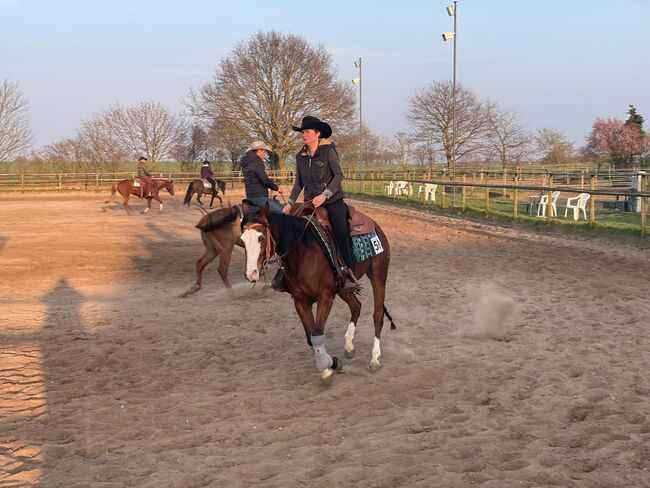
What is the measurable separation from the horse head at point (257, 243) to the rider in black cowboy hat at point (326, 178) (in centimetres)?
70

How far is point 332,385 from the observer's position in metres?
5.47

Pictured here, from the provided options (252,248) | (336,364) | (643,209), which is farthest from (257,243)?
(643,209)

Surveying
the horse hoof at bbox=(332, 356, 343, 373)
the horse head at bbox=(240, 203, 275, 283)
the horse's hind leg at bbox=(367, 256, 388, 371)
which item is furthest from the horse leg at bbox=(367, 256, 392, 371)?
the horse head at bbox=(240, 203, 275, 283)

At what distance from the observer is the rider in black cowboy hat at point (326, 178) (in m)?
5.79

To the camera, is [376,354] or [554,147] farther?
[554,147]

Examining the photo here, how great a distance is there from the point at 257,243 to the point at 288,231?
47 centimetres

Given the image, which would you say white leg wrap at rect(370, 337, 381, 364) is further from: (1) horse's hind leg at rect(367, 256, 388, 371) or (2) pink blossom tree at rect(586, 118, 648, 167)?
(2) pink blossom tree at rect(586, 118, 648, 167)

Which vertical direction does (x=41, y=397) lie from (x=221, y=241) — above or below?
below

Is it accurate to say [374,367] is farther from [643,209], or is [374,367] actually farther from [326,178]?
[643,209]

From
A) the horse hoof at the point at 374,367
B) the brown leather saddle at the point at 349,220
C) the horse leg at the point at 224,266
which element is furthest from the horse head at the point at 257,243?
the horse leg at the point at 224,266

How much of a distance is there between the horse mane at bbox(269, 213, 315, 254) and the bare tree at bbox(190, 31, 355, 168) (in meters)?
38.6

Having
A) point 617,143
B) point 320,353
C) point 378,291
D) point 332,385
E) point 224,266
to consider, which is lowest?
point 332,385

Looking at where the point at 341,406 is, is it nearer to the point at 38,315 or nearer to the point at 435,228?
the point at 38,315

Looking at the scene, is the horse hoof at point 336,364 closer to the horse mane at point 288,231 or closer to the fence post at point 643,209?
the horse mane at point 288,231
